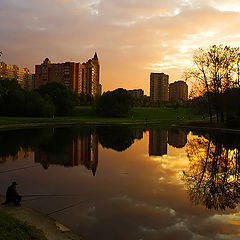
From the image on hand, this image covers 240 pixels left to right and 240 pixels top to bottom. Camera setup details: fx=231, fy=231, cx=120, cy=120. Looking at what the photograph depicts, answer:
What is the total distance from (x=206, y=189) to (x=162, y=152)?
990cm

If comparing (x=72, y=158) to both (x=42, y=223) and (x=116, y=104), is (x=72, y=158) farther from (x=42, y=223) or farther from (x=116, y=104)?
(x=116, y=104)

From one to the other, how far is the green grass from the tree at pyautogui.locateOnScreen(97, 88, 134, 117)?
7356cm

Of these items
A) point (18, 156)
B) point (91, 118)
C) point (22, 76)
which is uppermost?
point (22, 76)

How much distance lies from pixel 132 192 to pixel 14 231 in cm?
574

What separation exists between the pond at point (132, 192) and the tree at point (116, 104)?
203ft

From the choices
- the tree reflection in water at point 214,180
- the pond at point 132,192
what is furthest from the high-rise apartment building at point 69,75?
the tree reflection in water at point 214,180

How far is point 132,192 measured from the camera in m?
10.2

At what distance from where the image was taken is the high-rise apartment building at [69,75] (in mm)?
133750

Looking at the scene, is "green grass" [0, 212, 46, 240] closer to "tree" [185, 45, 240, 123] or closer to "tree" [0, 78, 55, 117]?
"tree" [185, 45, 240, 123]

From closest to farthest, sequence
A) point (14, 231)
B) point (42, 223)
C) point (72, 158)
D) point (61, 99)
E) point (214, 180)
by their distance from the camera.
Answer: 1. point (14, 231)
2. point (42, 223)
3. point (214, 180)
4. point (72, 158)
5. point (61, 99)

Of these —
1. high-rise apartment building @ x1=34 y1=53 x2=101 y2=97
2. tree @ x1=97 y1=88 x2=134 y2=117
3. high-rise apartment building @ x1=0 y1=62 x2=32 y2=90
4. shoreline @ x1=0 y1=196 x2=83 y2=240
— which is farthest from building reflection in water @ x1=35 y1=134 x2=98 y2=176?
high-rise apartment building @ x1=0 y1=62 x2=32 y2=90

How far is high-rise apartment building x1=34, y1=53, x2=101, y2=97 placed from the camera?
133750mm

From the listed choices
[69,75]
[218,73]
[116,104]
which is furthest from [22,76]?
[218,73]

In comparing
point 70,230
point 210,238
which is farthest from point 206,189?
point 70,230
